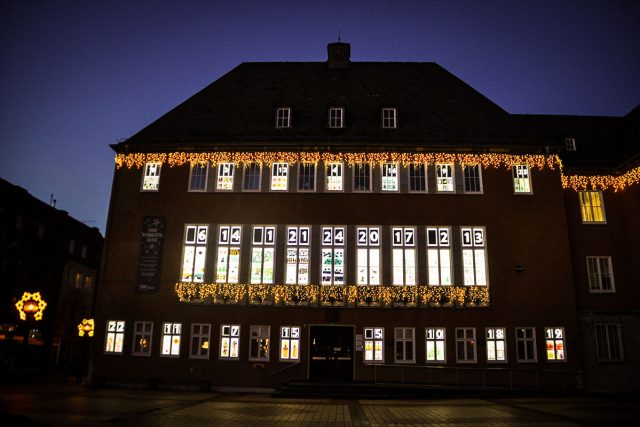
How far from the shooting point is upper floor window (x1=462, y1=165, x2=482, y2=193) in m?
22.5

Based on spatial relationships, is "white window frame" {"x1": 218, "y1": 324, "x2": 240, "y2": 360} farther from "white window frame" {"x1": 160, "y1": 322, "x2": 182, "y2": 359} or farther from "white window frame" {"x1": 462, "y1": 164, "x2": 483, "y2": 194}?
"white window frame" {"x1": 462, "y1": 164, "x2": 483, "y2": 194}

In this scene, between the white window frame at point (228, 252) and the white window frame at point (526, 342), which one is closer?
the white window frame at point (526, 342)

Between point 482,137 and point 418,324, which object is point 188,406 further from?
point 482,137

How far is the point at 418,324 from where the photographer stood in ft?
68.5

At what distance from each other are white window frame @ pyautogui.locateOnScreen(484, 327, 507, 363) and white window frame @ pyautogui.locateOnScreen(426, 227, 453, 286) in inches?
110

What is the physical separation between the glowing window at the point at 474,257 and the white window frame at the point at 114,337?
53.1ft

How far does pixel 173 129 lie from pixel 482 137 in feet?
52.1

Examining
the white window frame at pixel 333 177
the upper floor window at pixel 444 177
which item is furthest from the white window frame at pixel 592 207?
the white window frame at pixel 333 177

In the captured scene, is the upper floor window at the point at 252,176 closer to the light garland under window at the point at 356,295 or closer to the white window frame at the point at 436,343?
the light garland under window at the point at 356,295

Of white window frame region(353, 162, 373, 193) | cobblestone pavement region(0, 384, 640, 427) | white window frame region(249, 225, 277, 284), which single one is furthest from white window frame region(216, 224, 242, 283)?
white window frame region(353, 162, 373, 193)

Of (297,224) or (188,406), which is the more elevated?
(297,224)

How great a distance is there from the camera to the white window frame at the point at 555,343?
816 inches

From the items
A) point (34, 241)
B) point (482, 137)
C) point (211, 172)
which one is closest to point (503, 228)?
point (482, 137)

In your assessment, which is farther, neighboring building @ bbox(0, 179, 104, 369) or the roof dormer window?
neighboring building @ bbox(0, 179, 104, 369)
